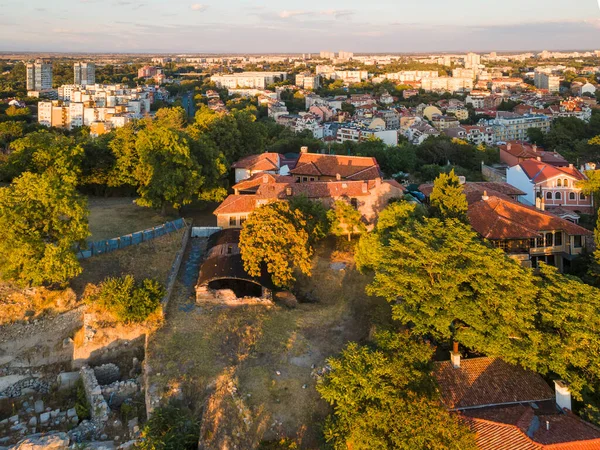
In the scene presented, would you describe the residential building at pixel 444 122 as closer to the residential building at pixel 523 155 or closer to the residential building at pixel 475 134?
the residential building at pixel 475 134

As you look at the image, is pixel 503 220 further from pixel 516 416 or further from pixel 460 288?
pixel 516 416

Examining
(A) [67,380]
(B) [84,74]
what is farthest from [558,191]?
(B) [84,74]

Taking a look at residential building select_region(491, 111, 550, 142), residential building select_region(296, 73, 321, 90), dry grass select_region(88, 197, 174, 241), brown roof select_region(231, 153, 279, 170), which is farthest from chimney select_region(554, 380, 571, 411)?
residential building select_region(296, 73, 321, 90)

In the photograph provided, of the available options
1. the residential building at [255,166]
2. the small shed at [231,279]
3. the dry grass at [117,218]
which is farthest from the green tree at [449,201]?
the dry grass at [117,218]

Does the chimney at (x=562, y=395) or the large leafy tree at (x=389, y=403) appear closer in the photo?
the large leafy tree at (x=389, y=403)

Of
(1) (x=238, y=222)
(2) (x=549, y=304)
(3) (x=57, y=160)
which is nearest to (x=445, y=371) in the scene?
(2) (x=549, y=304)

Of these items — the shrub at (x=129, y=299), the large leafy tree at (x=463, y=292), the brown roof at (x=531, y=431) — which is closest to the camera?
the brown roof at (x=531, y=431)
